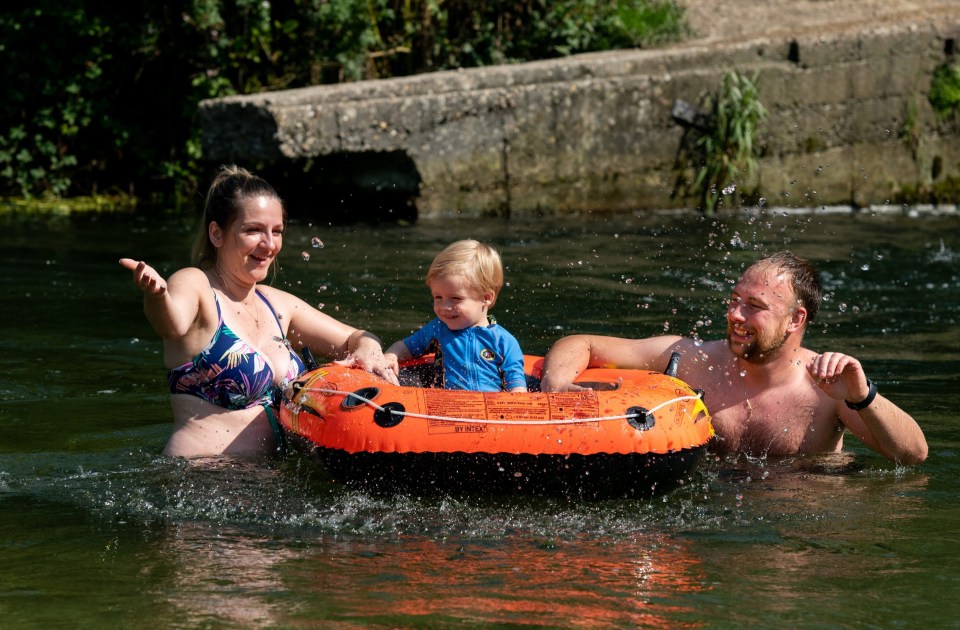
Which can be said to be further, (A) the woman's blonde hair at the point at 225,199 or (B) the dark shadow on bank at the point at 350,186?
(B) the dark shadow on bank at the point at 350,186

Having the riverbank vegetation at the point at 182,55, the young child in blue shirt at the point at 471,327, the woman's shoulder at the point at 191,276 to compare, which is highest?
the riverbank vegetation at the point at 182,55

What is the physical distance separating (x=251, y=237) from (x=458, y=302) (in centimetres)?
83

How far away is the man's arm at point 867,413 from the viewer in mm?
4688

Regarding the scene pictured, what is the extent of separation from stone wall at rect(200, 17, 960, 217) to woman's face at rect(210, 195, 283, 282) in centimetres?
531

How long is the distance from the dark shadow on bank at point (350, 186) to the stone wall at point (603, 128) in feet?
0.06

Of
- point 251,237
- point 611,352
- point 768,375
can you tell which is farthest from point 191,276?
point 768,375

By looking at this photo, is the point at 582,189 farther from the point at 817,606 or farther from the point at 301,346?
the point at 817,606

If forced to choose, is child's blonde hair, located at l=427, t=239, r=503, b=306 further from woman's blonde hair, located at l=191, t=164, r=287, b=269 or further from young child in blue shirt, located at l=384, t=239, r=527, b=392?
woman's blonde hair, located at l=191, t=164, r=287, b=269

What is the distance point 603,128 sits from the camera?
37.8 feet

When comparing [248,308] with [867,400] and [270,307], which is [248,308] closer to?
[270,307]

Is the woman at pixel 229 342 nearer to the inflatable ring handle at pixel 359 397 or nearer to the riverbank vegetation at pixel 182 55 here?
the inflatable ring handle at pixel 359 397

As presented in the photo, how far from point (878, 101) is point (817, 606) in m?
9.23

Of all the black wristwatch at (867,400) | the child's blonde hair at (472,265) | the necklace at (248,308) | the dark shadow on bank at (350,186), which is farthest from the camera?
the dark shadow on bank at (350,186)

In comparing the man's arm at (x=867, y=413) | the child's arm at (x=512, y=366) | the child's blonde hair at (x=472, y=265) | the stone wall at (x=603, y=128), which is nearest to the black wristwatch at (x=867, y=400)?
the man's arm at (x=867, y=413)
